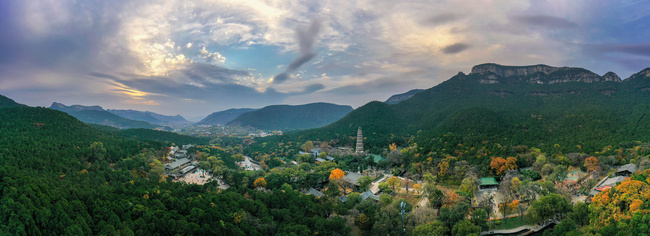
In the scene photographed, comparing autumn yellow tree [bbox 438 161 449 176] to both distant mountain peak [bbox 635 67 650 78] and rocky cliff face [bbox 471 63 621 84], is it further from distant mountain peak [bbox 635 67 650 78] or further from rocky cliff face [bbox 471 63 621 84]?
rocky cliff face [bbox 471 63 621 84]

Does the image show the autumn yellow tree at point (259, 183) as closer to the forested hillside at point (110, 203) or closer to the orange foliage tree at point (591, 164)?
the forested hillside at point (110, 203)

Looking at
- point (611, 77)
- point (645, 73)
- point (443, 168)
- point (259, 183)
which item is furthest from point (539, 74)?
point (259, 183)

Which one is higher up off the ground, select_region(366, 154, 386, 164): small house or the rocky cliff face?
the rocky cliff face

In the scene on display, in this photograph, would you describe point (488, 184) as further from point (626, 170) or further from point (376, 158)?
point (376, 158)

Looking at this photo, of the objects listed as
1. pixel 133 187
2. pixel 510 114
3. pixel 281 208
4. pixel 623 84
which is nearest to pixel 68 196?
pixel 133 187

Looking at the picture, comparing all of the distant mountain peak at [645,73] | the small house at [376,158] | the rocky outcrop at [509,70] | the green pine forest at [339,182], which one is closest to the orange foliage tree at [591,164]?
the green pine forest at [339,182]

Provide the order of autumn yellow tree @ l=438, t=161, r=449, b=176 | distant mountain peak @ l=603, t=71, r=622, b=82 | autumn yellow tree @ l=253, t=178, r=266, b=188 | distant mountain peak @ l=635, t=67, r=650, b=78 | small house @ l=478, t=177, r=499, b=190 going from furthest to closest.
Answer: distant mountain peak @ l=603, t=71, r=622, b=82, distant mountain peak @ l=635, t=67, r=650, b=78, autumn yellow tree @ l=438, t=161, r=449, b=176, autumn yellow tree @ l=253, t=178, r=266, b=188, small house @ l=478, t=177, r=499, b=190

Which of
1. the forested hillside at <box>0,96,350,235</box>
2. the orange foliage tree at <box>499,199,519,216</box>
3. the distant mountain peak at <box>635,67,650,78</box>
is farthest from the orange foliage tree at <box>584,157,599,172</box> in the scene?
the distant mountain peak at <box>635,67,650,78</box>
